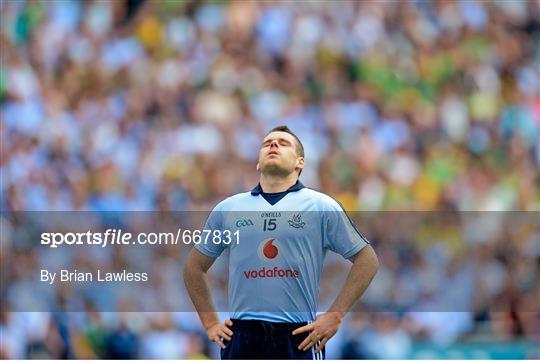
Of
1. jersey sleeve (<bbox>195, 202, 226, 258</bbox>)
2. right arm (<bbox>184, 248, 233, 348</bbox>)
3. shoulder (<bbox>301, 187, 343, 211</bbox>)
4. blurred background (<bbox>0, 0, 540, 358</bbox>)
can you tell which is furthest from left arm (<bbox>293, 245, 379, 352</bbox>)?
blurred background (<bbox>0, 0, 540, 358</bbox>)

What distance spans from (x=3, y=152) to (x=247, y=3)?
2528 mm

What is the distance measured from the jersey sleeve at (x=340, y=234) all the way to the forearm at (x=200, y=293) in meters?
0.64

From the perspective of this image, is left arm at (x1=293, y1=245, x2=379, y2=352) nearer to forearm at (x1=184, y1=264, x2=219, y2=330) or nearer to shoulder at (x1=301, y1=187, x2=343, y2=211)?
shoulder at (x1=301, y1=187, x2=343, y2=211)

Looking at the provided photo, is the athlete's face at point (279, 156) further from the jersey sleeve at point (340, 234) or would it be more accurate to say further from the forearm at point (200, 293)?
the forearm at point (200, 293)

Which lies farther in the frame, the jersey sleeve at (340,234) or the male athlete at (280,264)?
the jersey sleeve at (340,234)

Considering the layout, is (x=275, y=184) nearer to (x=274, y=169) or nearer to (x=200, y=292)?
(x=274, y=169)

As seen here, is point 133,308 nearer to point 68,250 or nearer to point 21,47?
point 68,250

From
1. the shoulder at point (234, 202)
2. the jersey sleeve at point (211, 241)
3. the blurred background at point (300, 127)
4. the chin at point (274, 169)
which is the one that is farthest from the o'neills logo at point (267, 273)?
the blurred background at point (300, 127)

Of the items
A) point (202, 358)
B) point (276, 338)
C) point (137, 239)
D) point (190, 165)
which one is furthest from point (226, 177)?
point (276, 338)

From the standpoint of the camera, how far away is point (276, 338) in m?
4.88

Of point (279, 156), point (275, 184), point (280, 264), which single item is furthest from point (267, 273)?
point (279, 156)

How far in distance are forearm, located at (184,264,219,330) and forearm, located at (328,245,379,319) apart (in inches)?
24.7

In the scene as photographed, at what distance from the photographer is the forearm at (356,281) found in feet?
15.8

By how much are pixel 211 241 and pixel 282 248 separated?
0.38m
